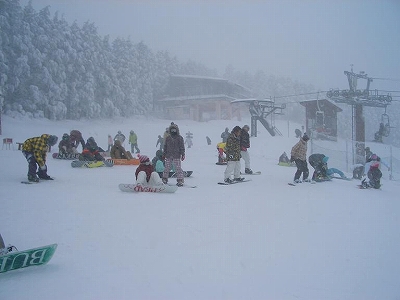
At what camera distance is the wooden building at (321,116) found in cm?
2897

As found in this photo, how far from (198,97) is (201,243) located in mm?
41753

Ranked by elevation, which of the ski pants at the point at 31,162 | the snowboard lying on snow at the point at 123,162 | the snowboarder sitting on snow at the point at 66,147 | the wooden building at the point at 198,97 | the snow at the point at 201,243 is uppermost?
the wooden building at the point at 198,97

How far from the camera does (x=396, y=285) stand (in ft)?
10.7

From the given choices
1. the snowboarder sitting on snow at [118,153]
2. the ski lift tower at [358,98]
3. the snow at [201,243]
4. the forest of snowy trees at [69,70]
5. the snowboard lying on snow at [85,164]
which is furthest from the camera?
the forest of snowy trees at [69,70]

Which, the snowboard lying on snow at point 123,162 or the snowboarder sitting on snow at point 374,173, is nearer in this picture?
the snowboarder sitting on snow at point 374,173

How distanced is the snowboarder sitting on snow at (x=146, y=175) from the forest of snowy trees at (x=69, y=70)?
19.6 m

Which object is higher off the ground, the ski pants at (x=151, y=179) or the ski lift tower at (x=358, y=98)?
the ski lift tower at (x=358, y=98)

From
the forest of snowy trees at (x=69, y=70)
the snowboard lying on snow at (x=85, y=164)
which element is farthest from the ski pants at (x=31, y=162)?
the forest of snowy trees at (x=69, y=70)

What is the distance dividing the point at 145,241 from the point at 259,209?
2.72m

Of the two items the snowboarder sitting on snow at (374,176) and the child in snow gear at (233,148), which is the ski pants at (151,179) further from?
the snowboarder sitting on snow at (374,176)

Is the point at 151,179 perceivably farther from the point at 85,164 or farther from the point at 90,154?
the point at 90,154

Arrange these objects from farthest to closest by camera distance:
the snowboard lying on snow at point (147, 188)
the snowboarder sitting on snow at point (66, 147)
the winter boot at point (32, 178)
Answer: the snowboarder sitting on snow at point (66, 147) → the winter boot at point (32, 178) → the snowboard lying on snow at point (147, 188)

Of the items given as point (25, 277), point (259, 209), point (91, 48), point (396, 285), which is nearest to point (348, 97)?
point (259, 209)

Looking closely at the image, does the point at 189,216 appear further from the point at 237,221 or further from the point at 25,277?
the point at 25,277
